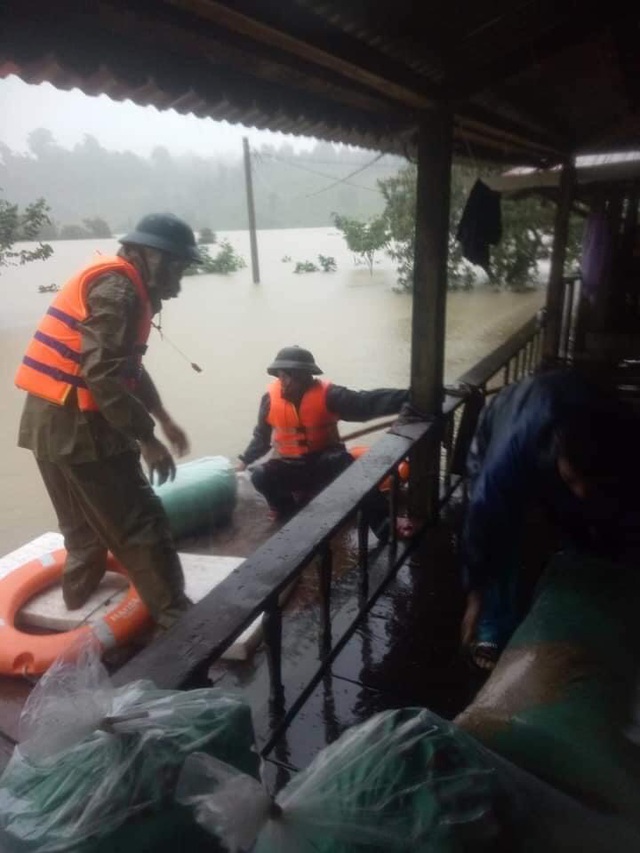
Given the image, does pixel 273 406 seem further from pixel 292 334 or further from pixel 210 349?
pixel 292 334

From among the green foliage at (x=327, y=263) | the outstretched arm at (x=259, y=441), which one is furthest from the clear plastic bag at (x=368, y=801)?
the green foliage at (x=327, y=263)

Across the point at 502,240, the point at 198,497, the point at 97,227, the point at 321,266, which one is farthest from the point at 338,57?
the point at 321,266

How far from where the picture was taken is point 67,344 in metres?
2.53

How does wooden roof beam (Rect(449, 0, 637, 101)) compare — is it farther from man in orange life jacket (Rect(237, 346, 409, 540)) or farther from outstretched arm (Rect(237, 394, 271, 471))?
outstretched arm (Rect(237, 394, 271, 471))

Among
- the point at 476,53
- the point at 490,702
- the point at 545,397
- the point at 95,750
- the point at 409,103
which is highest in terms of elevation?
the point at 476,53

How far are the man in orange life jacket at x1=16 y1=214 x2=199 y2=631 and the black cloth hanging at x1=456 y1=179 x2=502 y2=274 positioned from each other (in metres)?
2.66

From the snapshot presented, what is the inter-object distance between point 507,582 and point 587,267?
24.5 feet

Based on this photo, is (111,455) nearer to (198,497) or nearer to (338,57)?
(198,497)

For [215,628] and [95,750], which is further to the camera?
[215,628]

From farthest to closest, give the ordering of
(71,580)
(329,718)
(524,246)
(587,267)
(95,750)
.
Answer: (524,246)
(587,267)
(71,580)
(329,718)
(95,750)

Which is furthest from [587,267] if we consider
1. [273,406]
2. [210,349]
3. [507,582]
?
[210,349]

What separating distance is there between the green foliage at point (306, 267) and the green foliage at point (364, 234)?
12.9 ft

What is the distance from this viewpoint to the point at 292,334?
17.6 metres

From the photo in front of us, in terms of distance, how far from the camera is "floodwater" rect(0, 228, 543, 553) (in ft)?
27.4
